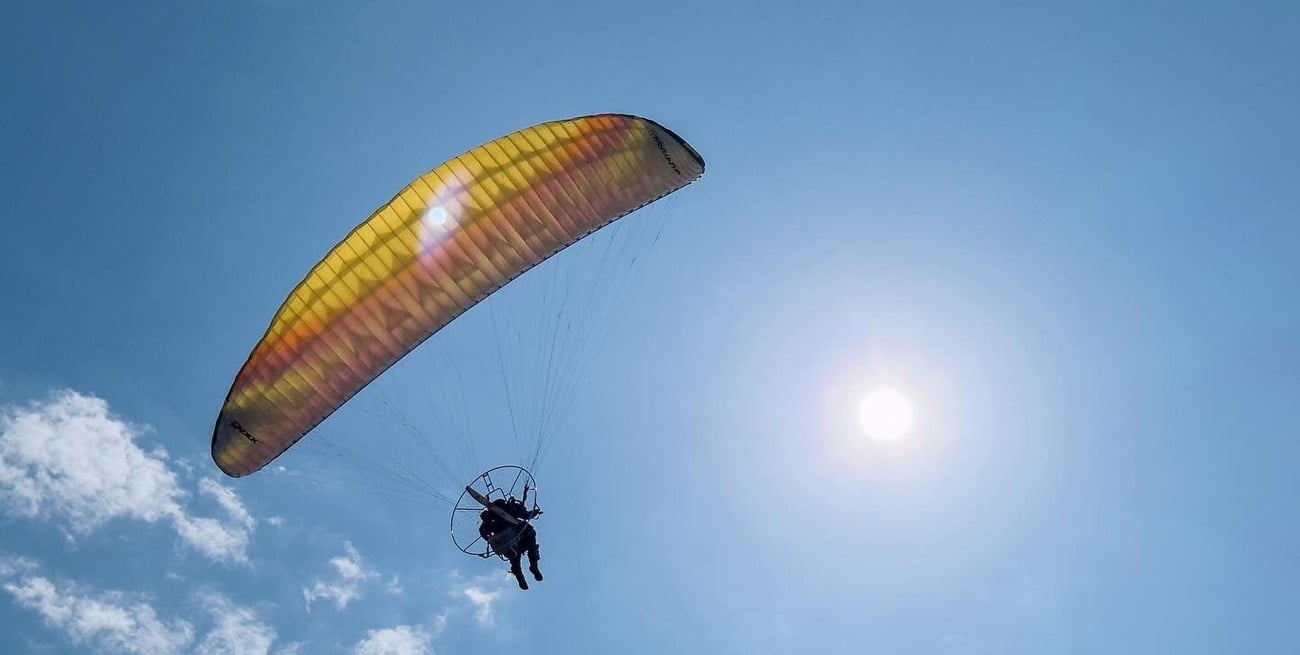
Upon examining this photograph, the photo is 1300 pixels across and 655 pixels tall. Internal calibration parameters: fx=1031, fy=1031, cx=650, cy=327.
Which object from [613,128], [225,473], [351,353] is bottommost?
[225,473]

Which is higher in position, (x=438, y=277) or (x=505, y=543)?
(x=438, y=277)

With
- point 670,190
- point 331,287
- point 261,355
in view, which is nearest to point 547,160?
point 670,190

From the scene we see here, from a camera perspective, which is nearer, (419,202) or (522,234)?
(419,202)

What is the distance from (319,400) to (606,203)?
6.73 metres

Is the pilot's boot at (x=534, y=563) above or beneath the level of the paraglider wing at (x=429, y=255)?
beneath

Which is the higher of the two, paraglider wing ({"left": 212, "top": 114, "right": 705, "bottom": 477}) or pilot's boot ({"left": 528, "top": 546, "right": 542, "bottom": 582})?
paraglider wing ({"left": 212, "top": 114, "right": 705, "bottom": 477})

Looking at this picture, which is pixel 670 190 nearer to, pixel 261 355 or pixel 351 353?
pixel 351 353

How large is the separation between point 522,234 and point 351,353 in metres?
3.96

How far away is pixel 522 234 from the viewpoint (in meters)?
19.8

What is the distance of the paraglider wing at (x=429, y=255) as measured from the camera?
1872 cm

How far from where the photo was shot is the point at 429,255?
19203 mm

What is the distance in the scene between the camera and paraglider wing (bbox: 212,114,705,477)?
18719mm

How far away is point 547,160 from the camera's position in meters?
19.3

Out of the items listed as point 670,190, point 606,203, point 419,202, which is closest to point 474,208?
point 419,202
